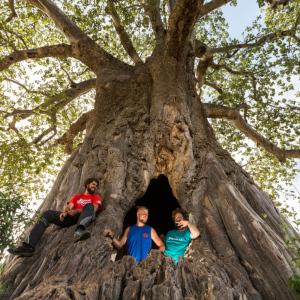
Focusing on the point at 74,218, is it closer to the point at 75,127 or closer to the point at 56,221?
the point at 56,221

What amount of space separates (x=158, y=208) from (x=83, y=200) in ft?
13.1

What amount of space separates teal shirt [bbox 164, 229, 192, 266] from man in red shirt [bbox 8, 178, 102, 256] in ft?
4.47

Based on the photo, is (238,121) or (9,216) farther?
(238,121)

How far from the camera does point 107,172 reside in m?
4.39

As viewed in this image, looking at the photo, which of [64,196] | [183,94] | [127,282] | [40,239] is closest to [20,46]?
[183,94]

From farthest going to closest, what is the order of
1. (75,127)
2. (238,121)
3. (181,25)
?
1. (238,121)
2. (75,127)
3. (181,25)

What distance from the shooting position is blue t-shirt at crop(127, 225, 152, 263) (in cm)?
375

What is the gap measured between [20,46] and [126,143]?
6.89m

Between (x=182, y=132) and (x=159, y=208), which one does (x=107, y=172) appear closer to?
(x=182, y=132)

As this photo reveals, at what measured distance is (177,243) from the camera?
4.03 m

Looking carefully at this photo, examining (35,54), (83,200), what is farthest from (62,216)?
(35,54)

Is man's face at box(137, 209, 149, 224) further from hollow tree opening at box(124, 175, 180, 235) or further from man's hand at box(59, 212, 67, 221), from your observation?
hollow tree opening at box(124, 175, 180, 235)

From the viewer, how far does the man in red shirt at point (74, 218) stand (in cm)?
309

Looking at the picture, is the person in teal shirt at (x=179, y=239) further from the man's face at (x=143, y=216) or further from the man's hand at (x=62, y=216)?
the man's hand at (x=62, y=216)
